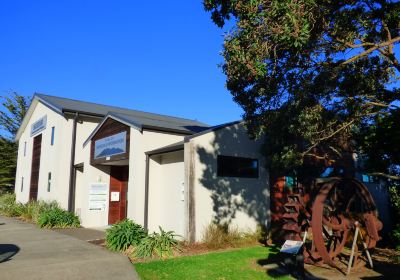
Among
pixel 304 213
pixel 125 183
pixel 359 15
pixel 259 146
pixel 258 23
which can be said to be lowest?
pixel 304 213

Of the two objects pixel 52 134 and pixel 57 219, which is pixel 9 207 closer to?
pixel 52 134

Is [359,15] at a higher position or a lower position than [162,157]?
higher

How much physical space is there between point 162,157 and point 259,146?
3.84 m

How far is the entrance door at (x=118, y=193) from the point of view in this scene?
18250mm

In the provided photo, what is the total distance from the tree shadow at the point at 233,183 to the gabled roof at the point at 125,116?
2.42 metres

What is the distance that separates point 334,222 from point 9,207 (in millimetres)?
22440

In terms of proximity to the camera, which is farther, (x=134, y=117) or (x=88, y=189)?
(x=88, y=189)

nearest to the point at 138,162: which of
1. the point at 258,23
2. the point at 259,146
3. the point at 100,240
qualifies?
the point at 100,240

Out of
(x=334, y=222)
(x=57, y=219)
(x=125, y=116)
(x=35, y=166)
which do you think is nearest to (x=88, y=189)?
(x=57, y=219)

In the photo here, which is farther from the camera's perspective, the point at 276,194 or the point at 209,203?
the point at 276,194

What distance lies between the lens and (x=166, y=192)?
14.1m

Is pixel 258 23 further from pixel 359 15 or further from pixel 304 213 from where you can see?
pixel 304 213

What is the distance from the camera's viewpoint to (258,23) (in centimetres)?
752

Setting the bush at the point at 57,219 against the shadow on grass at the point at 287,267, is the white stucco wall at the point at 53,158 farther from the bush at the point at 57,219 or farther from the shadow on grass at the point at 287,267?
the shadow on grass at the point at 287,267
